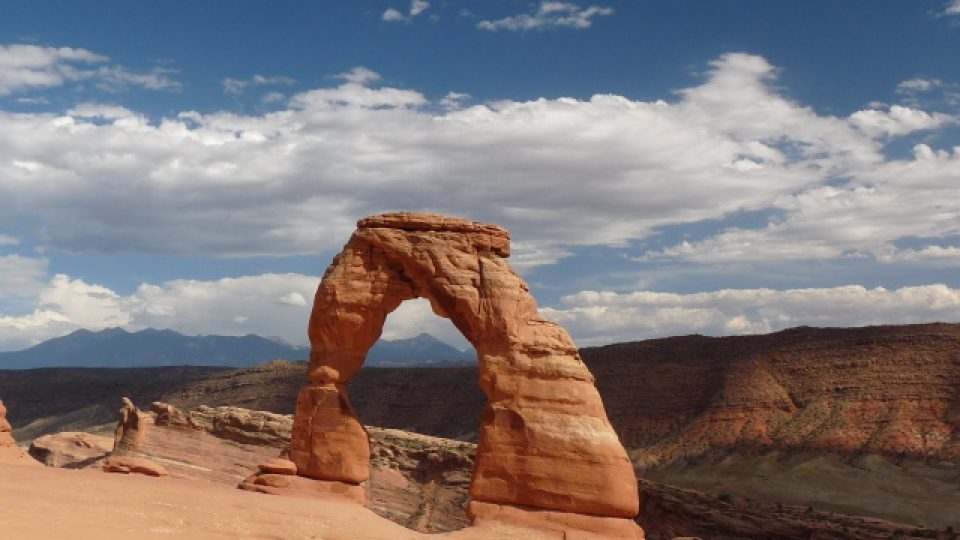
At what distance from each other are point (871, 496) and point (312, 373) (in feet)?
135

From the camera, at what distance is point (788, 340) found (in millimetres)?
73562

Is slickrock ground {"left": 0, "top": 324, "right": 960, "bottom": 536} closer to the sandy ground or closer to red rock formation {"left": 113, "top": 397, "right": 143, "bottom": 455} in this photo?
red rock formation {"left": 113, "top": 397, "right": 143, "bottom": 455}

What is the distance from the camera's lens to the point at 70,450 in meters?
42.3

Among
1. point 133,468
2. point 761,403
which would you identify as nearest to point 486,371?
point 133,468

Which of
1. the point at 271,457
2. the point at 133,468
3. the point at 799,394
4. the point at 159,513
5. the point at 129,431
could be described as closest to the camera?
the point at 159,513

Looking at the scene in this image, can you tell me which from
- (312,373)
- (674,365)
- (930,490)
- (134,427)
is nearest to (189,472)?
(134,427)

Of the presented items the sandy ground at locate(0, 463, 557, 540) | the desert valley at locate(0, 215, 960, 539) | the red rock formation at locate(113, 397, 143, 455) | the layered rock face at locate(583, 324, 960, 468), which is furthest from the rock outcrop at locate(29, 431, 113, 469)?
the layered rock face at locate(583, 324, 960, 468)

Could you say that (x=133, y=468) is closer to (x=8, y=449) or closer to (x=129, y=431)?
(x=8, y=449)

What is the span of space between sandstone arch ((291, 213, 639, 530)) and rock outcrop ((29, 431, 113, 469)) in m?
22.9

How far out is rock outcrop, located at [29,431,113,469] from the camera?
4075 cm

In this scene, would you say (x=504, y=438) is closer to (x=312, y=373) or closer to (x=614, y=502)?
(x=614, y=502)

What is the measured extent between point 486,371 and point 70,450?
100 feet

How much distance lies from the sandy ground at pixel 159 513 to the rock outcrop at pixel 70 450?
78.4ft

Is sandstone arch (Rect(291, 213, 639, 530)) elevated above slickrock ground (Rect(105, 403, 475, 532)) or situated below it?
above
